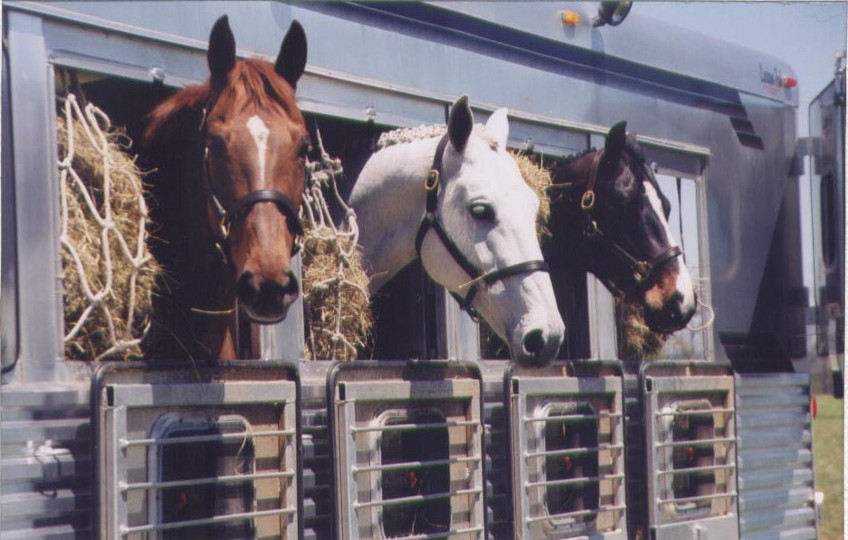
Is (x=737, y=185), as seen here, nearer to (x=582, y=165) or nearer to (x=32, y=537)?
(x=582, y=165)

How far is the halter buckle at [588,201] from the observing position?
16.9 ft

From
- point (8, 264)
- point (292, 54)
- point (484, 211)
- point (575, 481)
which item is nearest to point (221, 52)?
point (292, 54)

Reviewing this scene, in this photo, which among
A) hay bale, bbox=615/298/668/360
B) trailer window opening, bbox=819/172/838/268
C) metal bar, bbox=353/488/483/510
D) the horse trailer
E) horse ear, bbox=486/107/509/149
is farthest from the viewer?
trailer window opening, bbox=819/172/838/268

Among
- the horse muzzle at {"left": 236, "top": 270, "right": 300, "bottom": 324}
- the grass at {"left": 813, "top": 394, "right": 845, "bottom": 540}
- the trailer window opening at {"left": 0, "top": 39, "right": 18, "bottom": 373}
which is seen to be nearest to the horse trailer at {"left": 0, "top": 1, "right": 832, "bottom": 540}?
the trailer window opening at {"left": 0, "top": 39, "right": 18, "bottom": 373}

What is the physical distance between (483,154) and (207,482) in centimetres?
156

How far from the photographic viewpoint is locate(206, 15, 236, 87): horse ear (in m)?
3.61

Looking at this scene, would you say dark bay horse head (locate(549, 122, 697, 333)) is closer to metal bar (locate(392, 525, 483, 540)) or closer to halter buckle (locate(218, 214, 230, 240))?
metal bar (locate(392, 525, 483, 540))

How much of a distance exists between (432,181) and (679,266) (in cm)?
125

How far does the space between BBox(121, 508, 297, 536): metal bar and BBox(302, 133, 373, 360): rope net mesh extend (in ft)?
2.14

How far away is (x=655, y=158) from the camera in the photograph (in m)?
5.87

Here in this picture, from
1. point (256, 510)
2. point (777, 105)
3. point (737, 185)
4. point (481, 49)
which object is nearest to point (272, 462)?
point (256, 510)

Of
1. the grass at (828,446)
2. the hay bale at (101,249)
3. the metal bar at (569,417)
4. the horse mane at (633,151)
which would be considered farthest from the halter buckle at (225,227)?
the grass at (828,446)

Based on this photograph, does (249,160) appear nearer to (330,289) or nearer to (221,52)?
(221,52)

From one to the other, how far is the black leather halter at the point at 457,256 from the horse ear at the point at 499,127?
201 mm
